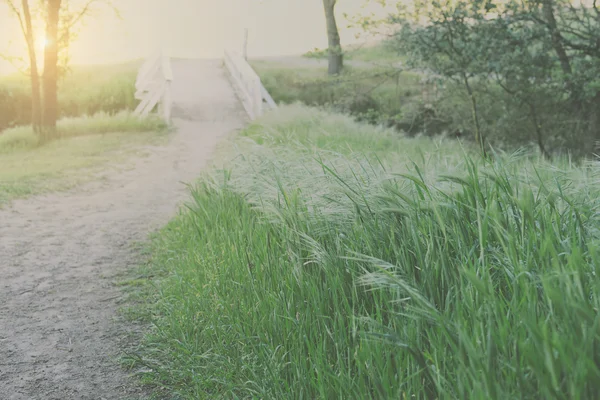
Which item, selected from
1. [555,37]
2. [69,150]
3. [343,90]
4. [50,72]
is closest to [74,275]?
[69,150]

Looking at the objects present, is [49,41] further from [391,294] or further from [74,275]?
[391,294]

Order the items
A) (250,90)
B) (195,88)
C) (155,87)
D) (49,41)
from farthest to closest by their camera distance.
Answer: (195,88)
(155,87)
(250,90)
(49,41)

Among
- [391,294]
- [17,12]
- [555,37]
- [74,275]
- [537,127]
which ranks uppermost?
[17,12]

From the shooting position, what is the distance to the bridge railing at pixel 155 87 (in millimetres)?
13133

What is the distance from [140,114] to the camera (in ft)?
44.2

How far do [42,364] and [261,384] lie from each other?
1383mm

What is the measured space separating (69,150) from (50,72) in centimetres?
244

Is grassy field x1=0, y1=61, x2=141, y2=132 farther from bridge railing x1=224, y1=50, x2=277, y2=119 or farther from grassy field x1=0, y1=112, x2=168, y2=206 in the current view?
bridge railing x1=224, y1=50, x2=277, y2=119

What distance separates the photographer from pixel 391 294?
2.21 m

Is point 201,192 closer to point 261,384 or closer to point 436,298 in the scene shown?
point 261,384

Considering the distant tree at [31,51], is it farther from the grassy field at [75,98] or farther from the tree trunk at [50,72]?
the grassy field at [75,98]

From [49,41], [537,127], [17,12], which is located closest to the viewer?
[537,127]

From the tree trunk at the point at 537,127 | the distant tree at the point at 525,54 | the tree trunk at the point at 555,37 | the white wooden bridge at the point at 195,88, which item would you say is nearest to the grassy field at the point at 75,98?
the white wooden bridge at the point at 195,88

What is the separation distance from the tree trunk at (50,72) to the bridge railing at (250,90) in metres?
4.26
